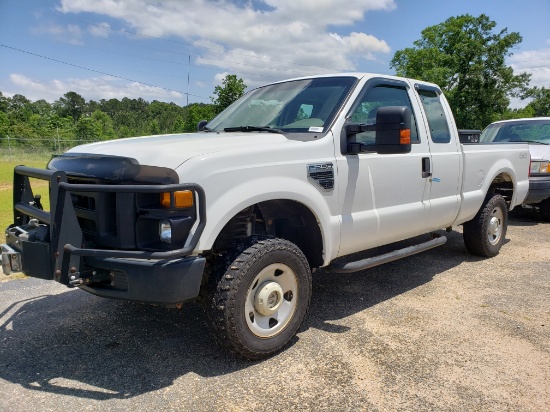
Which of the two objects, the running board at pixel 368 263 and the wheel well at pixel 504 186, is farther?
the wheel well at pixel 504 186

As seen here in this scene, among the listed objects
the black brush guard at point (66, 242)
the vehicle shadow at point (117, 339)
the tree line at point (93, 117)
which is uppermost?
the tree line at point (93, 117)

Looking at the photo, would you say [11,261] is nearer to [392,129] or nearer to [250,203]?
[250,203]

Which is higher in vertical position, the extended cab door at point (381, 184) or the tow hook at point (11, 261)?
the extended cab door at point (381, 184)

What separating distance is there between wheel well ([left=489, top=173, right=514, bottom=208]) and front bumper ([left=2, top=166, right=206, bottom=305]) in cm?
470

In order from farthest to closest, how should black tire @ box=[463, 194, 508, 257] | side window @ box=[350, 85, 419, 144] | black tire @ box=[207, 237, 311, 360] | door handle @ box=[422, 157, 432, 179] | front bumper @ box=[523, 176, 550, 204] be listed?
front bumper @ box=[523, 176, 550, 204] → black tire @ box=[463, 194, 508, 257] → door handle @ box=[422, 157, 432, 179] → side window @ box=[350, 85, 419, 144] → black tire @ box=[207, 237, 311, 360]

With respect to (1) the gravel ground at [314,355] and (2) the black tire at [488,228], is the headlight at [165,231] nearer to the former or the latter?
(1) the gravel ground at [314,355]

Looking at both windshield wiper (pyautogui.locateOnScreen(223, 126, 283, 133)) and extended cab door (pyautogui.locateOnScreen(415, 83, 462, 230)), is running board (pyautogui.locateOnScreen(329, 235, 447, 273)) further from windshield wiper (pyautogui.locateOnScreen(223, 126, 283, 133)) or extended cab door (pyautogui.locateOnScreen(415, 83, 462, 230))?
windshield wiper (pyautogui.locateOnScreen(223, 126, 283, 133))

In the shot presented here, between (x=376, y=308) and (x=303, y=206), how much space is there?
4.68 ft

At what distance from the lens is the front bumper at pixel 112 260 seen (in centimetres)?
256

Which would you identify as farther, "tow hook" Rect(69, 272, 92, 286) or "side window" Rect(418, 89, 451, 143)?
"side window" Rect(418, 89, 451, 143)

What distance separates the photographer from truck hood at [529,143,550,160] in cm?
781

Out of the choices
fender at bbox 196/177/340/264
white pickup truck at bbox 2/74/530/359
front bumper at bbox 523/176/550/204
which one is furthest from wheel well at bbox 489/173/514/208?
fender at bbox 196/177/340/264

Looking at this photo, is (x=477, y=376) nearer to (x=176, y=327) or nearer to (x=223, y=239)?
(x=223, y=239)

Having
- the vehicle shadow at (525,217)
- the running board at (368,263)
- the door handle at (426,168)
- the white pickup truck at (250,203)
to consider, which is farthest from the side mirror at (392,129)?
the vehicle shadow at (525,217)
